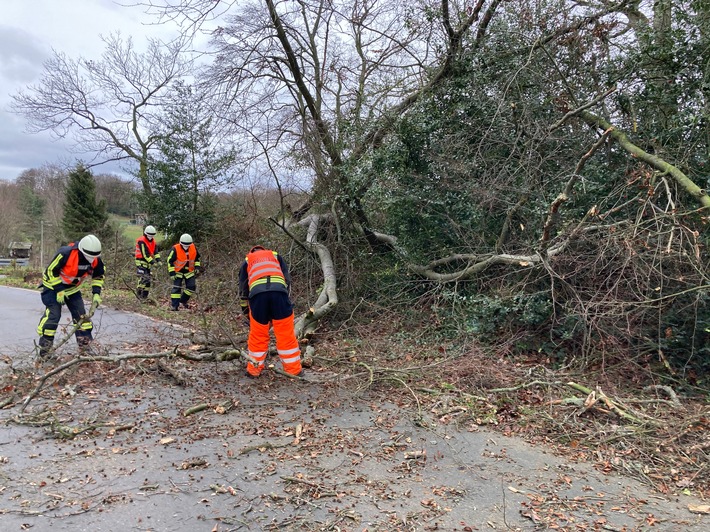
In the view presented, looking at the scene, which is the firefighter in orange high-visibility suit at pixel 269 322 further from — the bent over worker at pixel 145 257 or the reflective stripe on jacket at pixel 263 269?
the bent over worker at pixel 145 257

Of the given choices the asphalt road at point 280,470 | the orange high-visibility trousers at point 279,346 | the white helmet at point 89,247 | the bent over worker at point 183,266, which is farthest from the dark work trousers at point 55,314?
the bent over worker at point 183,266

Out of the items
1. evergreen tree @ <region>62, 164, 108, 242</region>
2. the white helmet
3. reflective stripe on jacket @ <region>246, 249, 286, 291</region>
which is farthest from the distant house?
reflective stripe on jacket @ <region>246, 249, 286, 291</region>

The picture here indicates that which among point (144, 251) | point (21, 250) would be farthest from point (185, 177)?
point (21, 250)

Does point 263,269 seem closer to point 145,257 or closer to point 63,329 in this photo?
point 63,329

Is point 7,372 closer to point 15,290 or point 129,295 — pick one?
point 129,295

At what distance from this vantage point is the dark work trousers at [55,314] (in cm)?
577

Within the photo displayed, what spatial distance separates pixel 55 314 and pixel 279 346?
10.1ft

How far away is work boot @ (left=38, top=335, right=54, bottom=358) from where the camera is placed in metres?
5.24

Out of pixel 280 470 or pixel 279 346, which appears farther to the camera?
pixel 279 346

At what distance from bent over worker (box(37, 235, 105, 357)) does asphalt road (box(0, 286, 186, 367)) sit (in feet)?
0.57

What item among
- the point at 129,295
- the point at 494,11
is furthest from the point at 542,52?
the point at 129,295

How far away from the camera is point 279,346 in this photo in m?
5.30

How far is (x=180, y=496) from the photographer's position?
9.75ft

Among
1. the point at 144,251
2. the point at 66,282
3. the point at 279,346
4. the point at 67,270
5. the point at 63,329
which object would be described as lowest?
the point at 279,346
